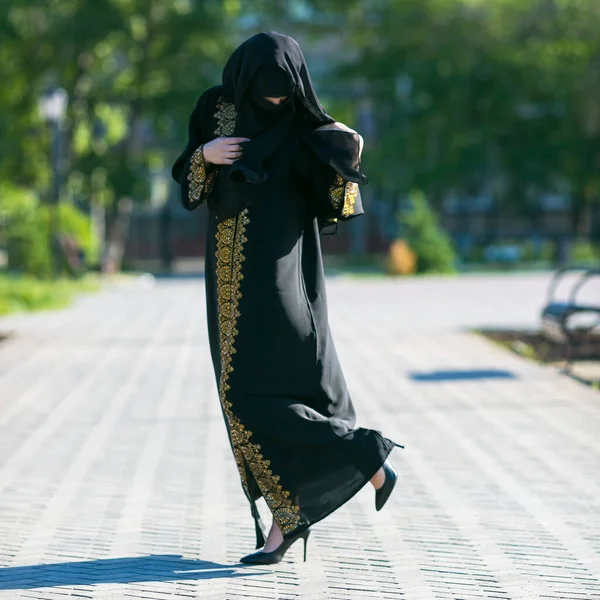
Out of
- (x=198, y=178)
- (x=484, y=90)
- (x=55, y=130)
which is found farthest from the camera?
(x=484, y=90)

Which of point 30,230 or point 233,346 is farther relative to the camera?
point 30,230

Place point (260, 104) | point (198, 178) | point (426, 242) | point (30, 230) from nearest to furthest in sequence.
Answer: point (260, 104)
point (198, 178)
point (30, 230)
point (426, 242)

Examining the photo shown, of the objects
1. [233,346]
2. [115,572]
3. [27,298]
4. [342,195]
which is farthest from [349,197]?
[27,298]

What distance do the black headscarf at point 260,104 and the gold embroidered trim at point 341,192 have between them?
0.21m

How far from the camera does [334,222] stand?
496 cm

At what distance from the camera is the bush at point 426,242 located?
31.1 meters

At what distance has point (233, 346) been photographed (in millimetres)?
4766

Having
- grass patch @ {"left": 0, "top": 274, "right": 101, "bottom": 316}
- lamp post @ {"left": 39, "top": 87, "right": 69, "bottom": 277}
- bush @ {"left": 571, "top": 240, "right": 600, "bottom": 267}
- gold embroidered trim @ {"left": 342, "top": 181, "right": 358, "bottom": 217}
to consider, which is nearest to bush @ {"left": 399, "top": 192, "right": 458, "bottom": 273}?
bush @ {"left": 571, "top": 240, "right": 600, "bottom": 267}

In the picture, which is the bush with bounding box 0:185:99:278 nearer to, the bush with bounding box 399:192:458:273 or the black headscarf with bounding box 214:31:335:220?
the bush with bounding box 399:192:458:273

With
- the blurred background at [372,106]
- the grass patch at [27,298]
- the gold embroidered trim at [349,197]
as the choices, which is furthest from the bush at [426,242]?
the gold embroidered trim at [349,197]

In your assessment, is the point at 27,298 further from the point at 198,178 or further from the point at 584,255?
the point at 584,255

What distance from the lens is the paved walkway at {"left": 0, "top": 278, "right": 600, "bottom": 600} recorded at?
466cm

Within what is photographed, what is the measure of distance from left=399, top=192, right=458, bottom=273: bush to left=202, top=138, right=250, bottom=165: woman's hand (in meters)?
26.4

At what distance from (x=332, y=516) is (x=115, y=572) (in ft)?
4.21
